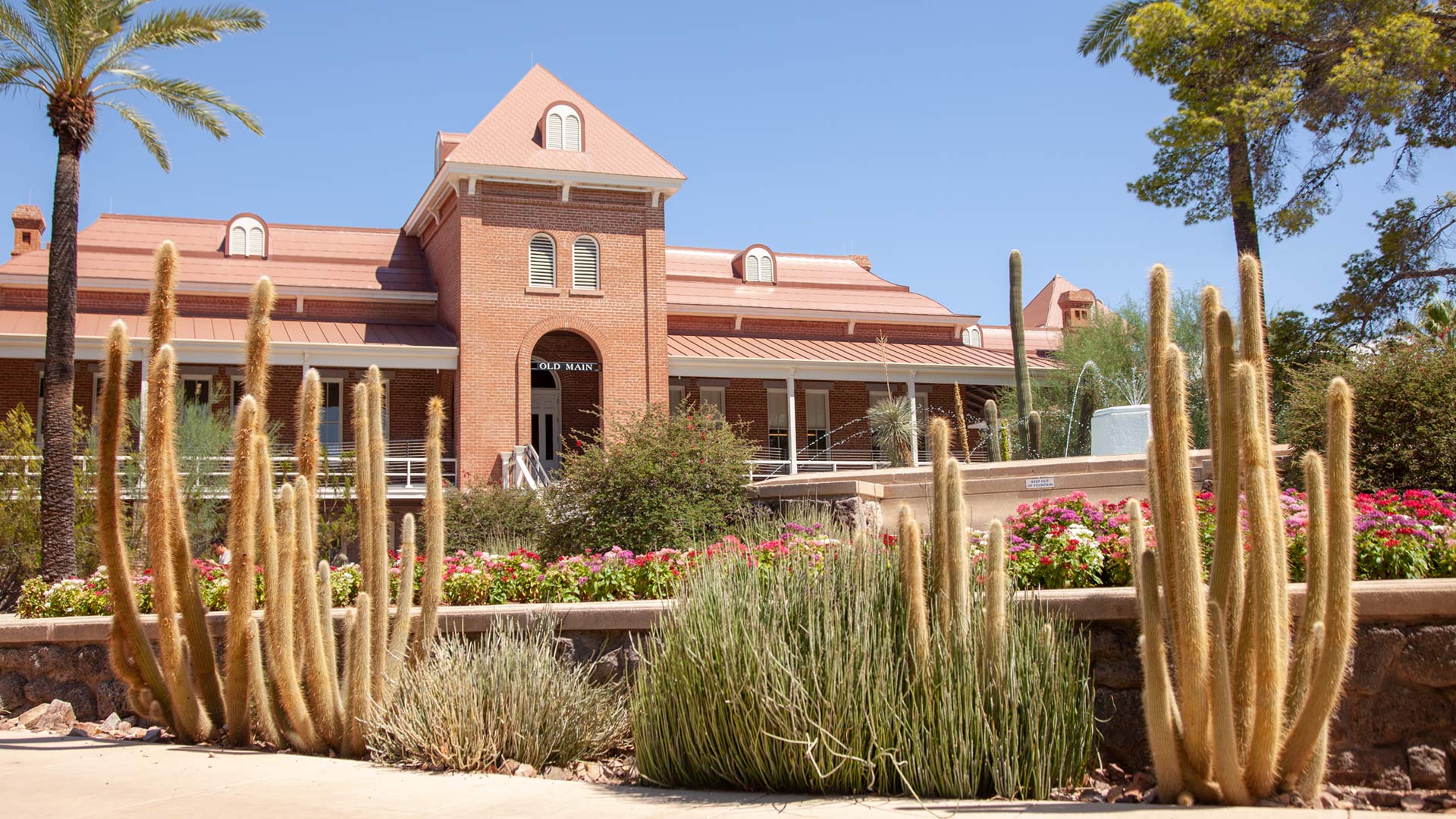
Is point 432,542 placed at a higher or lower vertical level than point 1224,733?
higher

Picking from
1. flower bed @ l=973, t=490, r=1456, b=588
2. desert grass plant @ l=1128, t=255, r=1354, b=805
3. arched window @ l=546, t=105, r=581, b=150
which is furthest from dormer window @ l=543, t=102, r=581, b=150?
desert grass plant @ l=1128, t=255, r=1354, b=805

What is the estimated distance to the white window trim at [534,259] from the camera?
26.4 m

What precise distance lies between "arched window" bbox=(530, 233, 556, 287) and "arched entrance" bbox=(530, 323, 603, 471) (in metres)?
1.38

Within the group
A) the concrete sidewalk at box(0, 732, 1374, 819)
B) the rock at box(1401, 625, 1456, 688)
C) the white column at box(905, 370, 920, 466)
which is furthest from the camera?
the white column at box(905, 370, 920, 466)

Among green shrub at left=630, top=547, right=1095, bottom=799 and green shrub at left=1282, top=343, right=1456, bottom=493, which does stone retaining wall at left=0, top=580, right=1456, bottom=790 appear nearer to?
green shrub at left=630, top=547, right=1095, bottom=799

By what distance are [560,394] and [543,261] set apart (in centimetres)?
343

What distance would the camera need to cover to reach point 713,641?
525 cm

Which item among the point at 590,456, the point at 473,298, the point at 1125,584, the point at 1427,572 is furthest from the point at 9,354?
the point at 1427,572

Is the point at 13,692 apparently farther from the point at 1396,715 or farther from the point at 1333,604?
the point at 1396,715

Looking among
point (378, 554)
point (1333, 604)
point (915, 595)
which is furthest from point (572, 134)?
point (1333, 604)

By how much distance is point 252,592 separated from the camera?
6633mm

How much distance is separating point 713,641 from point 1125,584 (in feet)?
10.3

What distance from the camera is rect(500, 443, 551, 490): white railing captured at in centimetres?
2426

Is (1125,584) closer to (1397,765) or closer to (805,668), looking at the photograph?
(1397,765)
